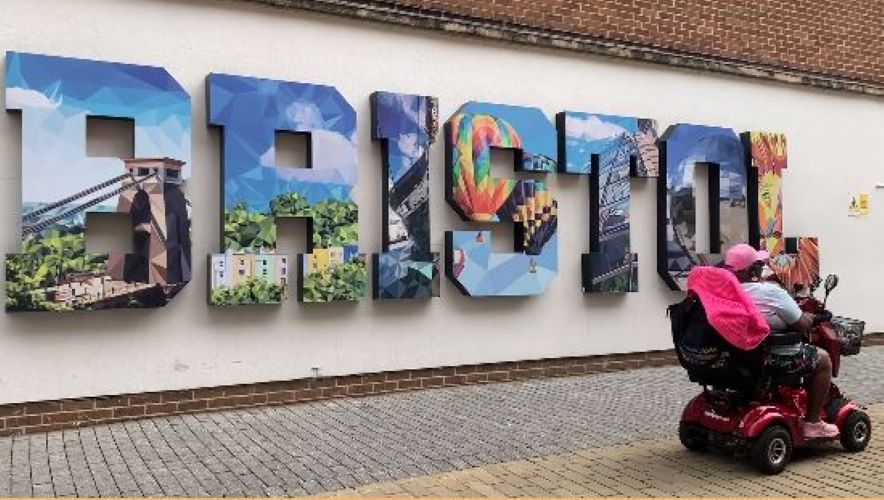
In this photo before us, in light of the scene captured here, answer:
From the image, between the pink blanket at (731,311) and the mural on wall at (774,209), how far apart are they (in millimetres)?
5235

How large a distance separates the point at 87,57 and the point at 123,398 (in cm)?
279

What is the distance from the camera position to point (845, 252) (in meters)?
11.4

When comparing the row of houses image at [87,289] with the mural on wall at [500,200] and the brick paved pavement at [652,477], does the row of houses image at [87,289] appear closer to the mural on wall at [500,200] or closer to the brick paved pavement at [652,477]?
the brick paved pavement at [652,477]

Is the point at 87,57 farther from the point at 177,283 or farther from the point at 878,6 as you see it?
the point at 878,6

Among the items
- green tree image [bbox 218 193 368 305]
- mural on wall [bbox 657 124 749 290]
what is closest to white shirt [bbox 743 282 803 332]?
green tree image [bbox 218 193 368 305]

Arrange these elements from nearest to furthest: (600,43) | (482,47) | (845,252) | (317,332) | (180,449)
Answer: (180,449) < (317,332) < (482,47) < (600,43) < (845,252)

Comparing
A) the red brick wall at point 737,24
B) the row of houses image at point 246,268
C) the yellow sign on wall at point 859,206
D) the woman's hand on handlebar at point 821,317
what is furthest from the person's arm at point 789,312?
the yellow sign on wall at point 859,206

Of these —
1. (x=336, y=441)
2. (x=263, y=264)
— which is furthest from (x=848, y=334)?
(x=263, y=264)

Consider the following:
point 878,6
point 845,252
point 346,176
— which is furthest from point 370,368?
point 878,6

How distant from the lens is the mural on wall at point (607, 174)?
9195mm

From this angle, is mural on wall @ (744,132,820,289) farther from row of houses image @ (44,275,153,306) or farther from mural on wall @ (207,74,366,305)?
row of houses image @ (44,275,153,306)

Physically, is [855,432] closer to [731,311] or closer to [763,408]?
[763,408]

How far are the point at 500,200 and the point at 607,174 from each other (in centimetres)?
146

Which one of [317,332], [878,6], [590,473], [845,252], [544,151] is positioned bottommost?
[590,473]
